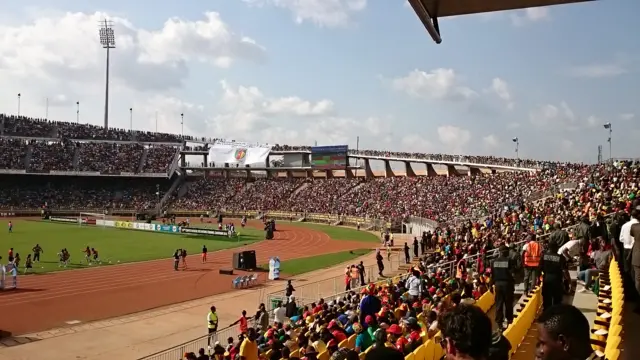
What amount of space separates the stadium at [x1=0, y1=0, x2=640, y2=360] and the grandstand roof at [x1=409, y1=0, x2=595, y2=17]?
0.09 ft

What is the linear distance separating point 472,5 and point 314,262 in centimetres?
3182

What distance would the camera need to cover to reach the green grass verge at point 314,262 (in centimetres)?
3214

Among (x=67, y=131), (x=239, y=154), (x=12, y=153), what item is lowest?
(x=12, y=153)

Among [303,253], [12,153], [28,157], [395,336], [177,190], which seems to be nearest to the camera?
[395,336]

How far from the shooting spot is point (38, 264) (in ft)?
106

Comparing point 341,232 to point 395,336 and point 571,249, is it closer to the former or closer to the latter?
point 571,249

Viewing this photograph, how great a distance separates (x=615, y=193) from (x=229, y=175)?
75427 mm

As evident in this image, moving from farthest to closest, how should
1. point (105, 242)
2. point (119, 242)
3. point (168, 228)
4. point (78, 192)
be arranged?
point (78, 192) → point (168, 228) → point (119, 242) → point (105, 242)

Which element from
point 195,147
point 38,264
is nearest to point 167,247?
point 38,264

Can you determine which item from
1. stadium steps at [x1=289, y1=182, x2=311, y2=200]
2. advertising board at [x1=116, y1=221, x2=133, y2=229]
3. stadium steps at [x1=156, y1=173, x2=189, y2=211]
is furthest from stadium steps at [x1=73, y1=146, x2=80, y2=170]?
stadium steps at [x1=289, y1=182, x2=311, y2=200]

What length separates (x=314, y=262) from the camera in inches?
1389

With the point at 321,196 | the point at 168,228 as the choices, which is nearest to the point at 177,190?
the point at 321,196

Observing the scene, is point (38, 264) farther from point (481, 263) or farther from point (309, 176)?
point (309, 176)

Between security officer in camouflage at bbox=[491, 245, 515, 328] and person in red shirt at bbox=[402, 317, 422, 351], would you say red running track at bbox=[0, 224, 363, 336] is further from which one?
security officer in camouflage at bbox=[491, 245, 515, 328]
